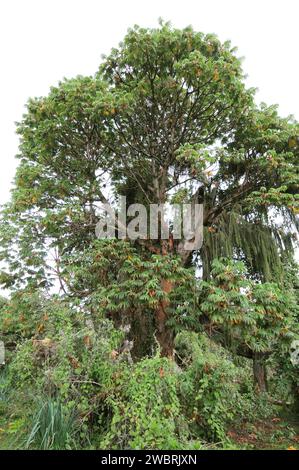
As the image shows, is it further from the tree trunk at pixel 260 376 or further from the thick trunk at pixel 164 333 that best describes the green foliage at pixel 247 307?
the tree trunk at pixel 260 376

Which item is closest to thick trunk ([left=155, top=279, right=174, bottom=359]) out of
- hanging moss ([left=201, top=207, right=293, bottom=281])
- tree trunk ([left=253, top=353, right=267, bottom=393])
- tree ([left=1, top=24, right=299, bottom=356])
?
tree ([left=1, top=24, right=299, bottom=356])

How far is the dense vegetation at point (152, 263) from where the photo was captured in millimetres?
3087

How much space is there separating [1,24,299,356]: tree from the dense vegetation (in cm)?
3

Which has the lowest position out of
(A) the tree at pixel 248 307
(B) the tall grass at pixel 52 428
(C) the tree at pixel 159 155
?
(B) the tall grass at pixel 52 428

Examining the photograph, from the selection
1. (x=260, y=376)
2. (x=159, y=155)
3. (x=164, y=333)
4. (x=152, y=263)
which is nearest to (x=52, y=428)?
(x=152, y=263)

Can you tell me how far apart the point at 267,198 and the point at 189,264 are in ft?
6.19

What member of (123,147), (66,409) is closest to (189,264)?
→ (123,147)

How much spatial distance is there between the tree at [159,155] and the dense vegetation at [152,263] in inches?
1.0

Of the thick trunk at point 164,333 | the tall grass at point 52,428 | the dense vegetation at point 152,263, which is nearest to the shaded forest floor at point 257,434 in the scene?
the dense vegetation at point 152,263

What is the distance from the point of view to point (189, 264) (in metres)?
5.60

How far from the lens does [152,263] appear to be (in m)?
4.20

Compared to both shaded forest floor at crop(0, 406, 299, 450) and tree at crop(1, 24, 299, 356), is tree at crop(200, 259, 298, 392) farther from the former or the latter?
shaded forest floor at crop(0, 406, 299, 450)

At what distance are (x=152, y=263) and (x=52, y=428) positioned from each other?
7.30 ft

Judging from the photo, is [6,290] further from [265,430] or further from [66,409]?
[265,430]
